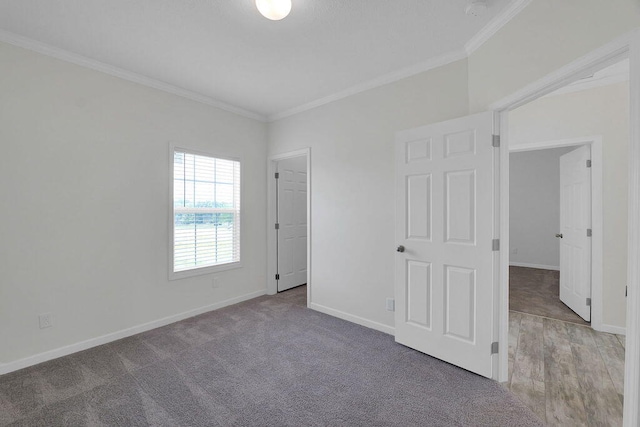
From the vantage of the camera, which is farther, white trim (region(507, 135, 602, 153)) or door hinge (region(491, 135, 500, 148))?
white trim (region(507, 135, 602, 153))

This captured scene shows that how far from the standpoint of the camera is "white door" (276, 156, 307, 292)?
14.6ft

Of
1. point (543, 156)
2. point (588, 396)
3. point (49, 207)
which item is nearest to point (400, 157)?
point (588, 396)

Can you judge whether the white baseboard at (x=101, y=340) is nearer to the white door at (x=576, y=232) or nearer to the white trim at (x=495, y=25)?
the white trim at (x=495, y=25)

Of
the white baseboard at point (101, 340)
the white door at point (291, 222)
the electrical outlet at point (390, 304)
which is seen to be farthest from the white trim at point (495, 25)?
the white baseboard at point (101, 340)

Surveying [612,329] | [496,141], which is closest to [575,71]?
[496,141]

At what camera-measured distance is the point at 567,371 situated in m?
2.29

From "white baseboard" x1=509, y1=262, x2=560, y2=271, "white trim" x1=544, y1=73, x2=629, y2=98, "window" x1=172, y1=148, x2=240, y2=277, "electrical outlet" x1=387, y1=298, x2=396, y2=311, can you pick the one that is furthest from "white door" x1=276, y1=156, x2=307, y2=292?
"white baseboard" x1=509, y1=262, x2=560, y2=271

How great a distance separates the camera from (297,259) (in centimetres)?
479

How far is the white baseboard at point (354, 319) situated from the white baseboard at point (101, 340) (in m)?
1.18

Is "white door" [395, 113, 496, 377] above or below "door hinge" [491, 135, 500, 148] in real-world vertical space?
below

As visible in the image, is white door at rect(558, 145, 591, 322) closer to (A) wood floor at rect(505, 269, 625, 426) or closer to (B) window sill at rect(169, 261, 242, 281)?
(A) wood floor at rect(505, 269, 625, 426)

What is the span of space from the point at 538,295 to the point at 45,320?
5.95 m

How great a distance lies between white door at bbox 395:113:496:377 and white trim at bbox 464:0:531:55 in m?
0.64

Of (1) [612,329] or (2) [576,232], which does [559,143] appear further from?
(1) [612,329]
